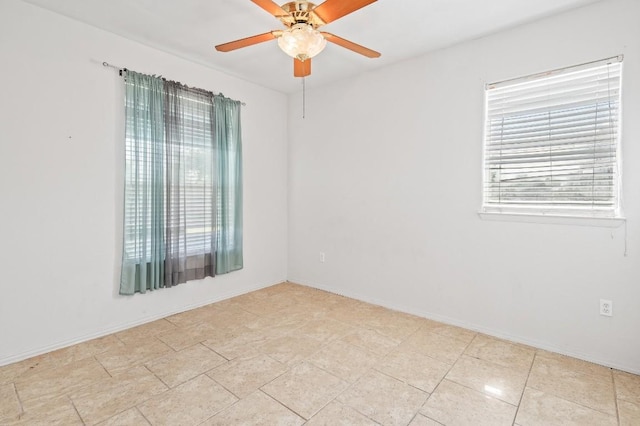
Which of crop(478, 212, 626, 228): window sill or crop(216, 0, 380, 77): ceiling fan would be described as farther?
crop(478, 212, 626, 228): window sill

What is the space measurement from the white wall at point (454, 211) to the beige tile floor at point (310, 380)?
33cm

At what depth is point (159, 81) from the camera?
301 centimetres

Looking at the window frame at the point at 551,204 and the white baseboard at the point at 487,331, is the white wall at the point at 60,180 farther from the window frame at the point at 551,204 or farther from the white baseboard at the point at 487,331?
the window frame at the point at 551,204

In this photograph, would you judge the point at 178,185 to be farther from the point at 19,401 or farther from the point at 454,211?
the point at 454,211

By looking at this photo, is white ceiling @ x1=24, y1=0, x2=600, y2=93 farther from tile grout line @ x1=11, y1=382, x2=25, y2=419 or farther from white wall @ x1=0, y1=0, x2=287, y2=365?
tile grout line @ x1=11, y1=382, x2=25, y2=419

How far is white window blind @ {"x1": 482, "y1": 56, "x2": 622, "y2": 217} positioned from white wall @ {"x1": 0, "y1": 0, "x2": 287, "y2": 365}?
3.13 meters

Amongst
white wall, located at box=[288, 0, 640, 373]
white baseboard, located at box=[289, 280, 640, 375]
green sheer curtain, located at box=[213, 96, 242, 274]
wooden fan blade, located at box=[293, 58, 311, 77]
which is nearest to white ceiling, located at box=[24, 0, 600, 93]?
white wall, located at box=[288, 0, 640, 373]

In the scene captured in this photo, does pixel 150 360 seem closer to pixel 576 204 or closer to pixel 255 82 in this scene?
pixel 255 82

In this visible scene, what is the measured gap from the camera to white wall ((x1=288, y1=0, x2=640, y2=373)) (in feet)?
7.48

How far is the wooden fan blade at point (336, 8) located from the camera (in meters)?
1.70

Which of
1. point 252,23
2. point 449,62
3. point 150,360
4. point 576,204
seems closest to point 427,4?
point 449,62

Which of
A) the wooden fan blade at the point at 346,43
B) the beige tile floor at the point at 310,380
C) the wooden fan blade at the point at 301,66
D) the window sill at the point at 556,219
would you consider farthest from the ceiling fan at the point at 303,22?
the beige tile floor at the point at 310,380

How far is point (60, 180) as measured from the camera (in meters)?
2.53

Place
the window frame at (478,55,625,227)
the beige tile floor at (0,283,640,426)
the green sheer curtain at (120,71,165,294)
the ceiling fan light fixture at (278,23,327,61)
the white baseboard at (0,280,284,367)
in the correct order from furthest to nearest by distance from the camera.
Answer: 1. the green sheer curtain at (120,71,165,294)
2. the white baseboard at (0,280,284,367)
3. the window frame at (478,55,625,227)
4. the ceiling fan light fixture at (278,23,327,61)
5. the beige tile floor at (0,283,640,426)
